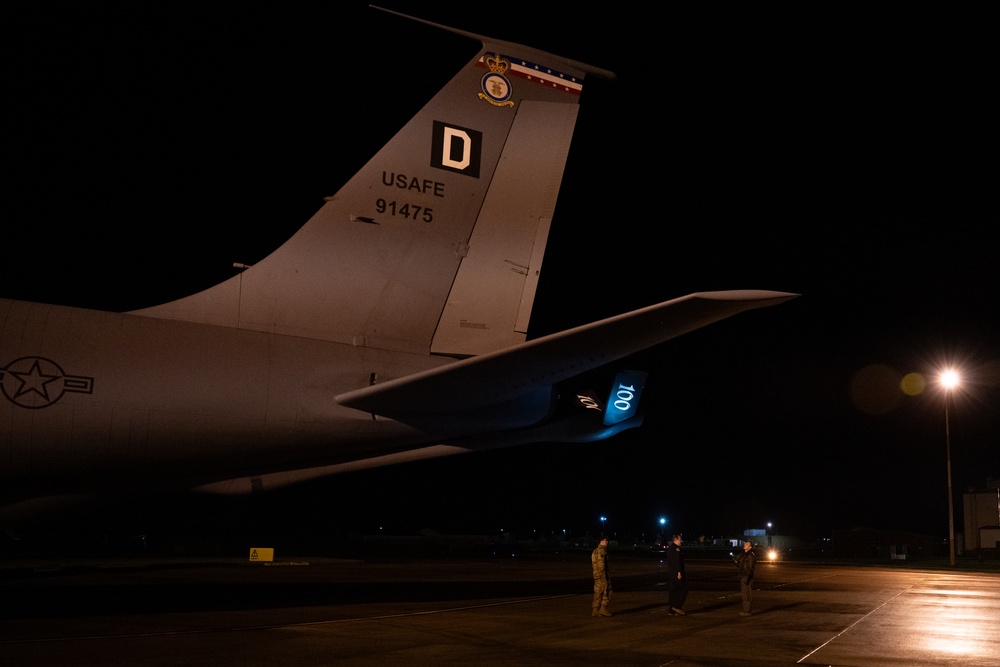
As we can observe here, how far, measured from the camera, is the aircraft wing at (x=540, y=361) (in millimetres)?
8609

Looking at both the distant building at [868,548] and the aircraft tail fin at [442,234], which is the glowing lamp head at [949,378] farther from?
the aircraft tail fin at [442,234]

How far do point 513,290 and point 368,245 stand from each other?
2175 mm

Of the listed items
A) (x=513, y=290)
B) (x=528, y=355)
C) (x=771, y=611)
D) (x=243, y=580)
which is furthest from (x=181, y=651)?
(x=243, y=580)

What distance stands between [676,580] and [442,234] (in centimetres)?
705

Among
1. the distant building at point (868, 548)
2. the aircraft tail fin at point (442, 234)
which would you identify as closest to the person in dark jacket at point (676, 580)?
the aircraft tail fin at point (442, 234)

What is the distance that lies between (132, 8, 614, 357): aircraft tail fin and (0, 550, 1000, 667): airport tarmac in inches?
159

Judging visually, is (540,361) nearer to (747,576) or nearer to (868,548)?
(747,576)

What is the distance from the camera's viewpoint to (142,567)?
93.7 feet

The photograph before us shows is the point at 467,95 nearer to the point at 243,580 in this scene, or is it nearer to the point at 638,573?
the point at 243,580

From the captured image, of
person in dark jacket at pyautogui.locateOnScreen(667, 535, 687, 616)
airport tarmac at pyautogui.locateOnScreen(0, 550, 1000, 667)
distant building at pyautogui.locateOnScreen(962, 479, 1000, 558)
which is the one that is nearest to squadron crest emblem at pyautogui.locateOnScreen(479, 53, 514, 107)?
airport tarmac at pyautogui.locateOnScreen(0, 550, 1000, 667)

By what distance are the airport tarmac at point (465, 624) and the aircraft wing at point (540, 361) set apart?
116 inches

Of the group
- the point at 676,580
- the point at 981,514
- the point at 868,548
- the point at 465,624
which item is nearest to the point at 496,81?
the point at 465,624

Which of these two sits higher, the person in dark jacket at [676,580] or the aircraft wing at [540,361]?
the aircraft wing at [540,361]

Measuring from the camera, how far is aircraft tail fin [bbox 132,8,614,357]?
12.5 metres
